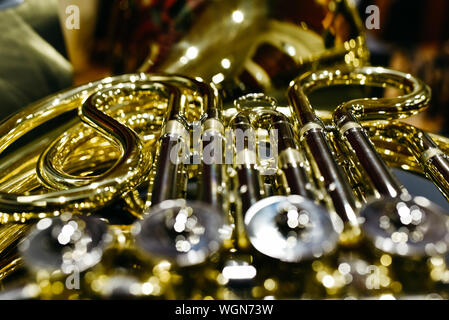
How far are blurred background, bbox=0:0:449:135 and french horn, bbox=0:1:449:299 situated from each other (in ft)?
0.23

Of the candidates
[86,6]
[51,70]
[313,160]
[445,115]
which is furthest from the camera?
[445,115]

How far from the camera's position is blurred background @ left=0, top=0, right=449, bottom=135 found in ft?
2.34

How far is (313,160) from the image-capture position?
1.46 feet

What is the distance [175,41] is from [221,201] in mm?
445

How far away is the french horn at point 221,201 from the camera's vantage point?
335mm

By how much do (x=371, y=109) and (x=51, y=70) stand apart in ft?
2.23

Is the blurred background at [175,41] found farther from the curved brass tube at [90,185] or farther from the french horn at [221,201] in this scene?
the curved brass tube at [90,185]

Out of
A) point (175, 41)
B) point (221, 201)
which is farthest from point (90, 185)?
point (175, 41)

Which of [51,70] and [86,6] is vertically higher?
[86,6]

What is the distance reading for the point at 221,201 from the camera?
0.38m

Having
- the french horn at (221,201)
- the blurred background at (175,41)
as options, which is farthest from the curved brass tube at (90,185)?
the blurred background at (175,41)

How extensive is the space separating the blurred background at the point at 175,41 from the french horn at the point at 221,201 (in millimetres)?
70
